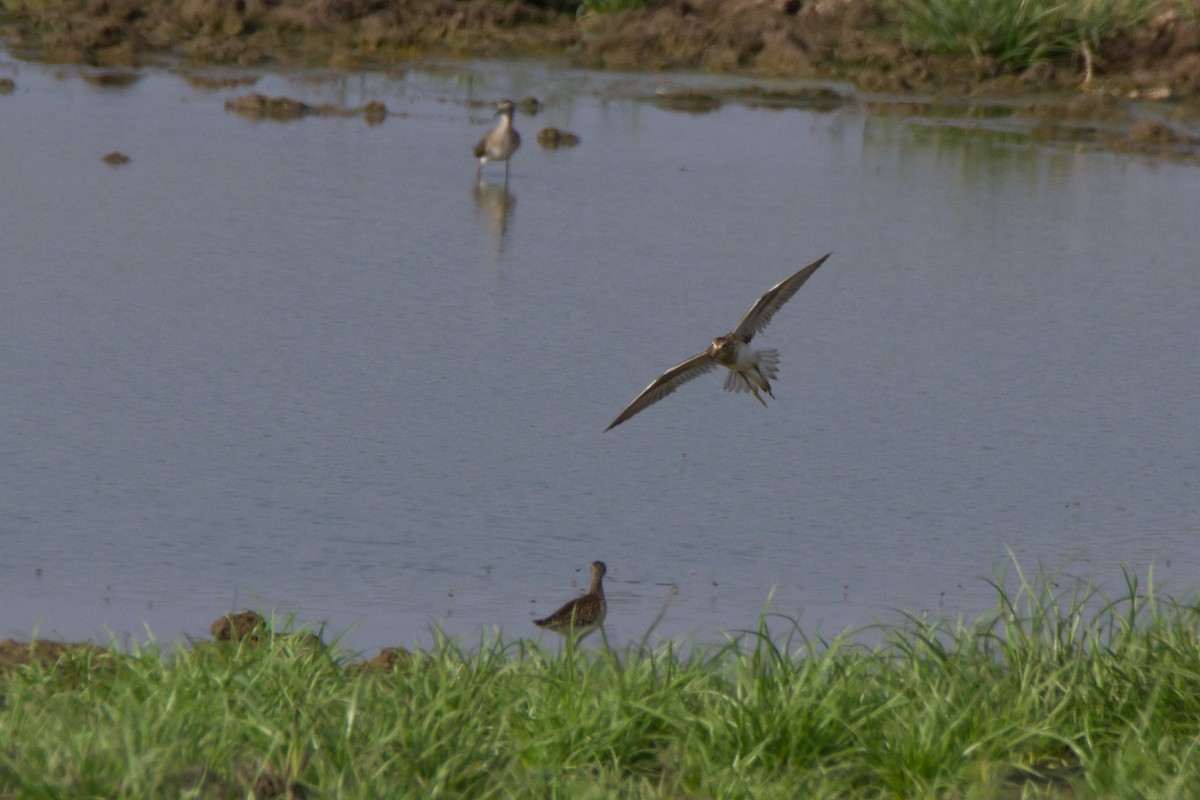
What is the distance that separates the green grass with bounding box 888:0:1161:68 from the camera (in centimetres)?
1727

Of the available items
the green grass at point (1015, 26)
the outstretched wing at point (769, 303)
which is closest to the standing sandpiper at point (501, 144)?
the outstretched wing at point (769, 303)

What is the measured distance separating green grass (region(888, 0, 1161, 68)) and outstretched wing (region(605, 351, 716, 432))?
38.6 ft

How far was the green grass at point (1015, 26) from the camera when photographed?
17.3 m

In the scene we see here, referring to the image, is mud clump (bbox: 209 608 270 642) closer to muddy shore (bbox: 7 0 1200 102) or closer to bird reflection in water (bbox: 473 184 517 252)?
bird reflection in water (bbox: 473 184 517 252)

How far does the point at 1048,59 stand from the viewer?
17562mm

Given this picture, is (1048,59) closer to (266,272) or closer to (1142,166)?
(1142,166)

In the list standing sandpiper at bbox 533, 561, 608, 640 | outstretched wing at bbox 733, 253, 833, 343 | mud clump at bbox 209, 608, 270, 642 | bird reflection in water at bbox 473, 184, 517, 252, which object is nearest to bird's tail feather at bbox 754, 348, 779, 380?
outstretched wing at bbox 733, 253, 833, 343

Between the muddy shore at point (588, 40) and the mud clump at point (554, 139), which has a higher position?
the muddy shore at point (588, 40)

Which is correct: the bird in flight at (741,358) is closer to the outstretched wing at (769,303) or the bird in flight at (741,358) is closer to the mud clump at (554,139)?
the outstretched wing at (769,303)

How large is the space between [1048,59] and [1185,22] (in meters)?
1.42

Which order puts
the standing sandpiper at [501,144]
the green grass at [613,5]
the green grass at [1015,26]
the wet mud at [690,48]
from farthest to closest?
1. the green grass at [613,5]
2. the green grass at [1015,26]
3. the wet mud at [690,48]
4. the standing sandpiper at [501,144]

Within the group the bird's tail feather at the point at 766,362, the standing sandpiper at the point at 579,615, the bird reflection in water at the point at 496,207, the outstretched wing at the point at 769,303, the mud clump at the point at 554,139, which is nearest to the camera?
the standing sandpiper at the point at 579,615

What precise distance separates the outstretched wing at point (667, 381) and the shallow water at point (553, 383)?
1.60 ft

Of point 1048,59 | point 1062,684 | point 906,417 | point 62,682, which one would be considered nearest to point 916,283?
Result: point 906,417
